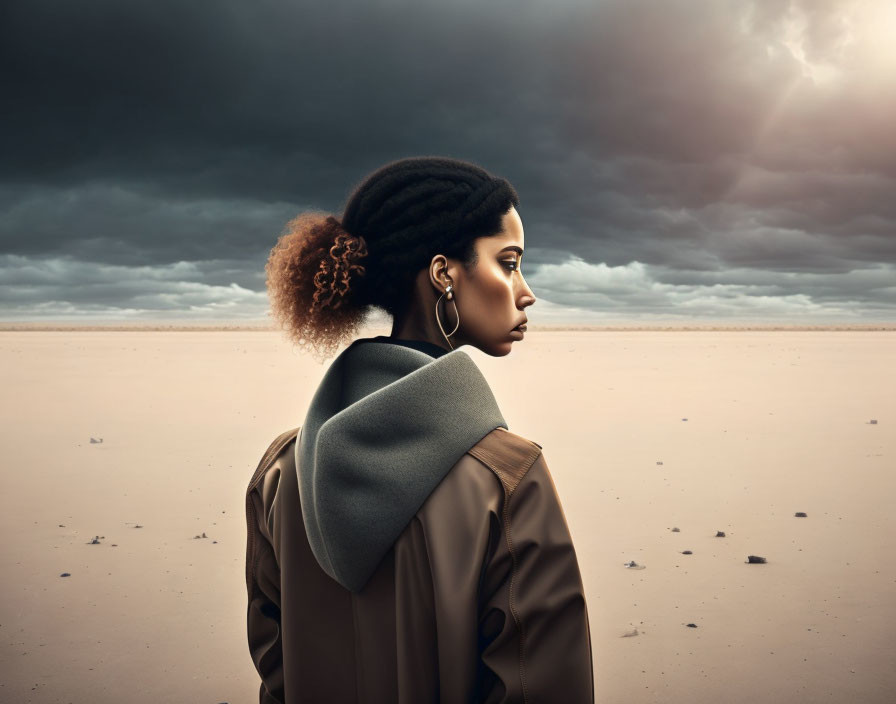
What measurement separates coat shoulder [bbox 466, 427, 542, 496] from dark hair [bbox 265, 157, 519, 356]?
43 centimetres

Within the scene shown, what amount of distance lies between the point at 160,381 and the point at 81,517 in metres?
12.3

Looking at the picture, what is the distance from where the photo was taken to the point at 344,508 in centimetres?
138

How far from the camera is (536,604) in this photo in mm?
1284

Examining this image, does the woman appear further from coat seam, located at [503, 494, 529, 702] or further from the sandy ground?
the sandy ground

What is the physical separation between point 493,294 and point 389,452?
1.54 feet

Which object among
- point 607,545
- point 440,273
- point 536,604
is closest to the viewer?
point 536,604

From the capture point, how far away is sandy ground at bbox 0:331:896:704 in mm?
3855

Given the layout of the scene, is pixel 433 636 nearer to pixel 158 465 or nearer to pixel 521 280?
pixel 521 280

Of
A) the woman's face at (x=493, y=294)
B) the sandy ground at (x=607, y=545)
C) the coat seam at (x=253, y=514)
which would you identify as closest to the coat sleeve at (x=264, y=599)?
the coat seam at (x=253, y=514)

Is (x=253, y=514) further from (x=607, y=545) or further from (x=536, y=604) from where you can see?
(x=607, y=545)

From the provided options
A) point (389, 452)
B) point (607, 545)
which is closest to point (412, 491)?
point (389, 452)

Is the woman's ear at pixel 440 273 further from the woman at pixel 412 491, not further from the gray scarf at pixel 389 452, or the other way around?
the gray scarf at pixel 389 452

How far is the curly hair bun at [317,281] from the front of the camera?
1.62m

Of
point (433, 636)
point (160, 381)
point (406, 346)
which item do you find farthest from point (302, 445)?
point (160, 381)
